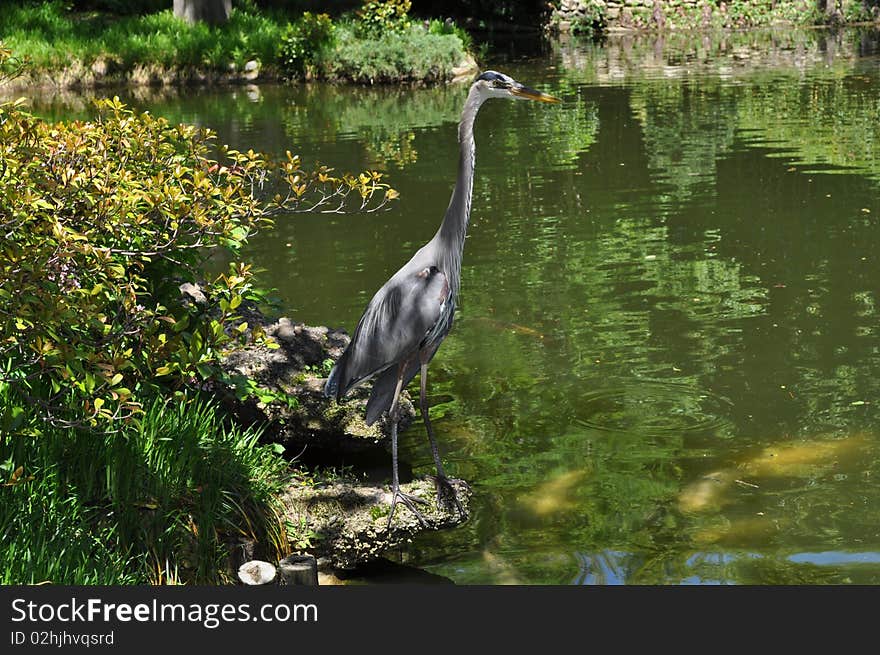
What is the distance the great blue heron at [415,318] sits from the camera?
601 centimetres

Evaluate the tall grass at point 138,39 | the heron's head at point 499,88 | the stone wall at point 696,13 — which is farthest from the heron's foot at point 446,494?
the stone wall at point 696,13

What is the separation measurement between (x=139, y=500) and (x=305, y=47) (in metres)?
21.8

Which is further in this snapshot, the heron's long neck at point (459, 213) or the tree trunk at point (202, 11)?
the tree trunk at point (202, 11)

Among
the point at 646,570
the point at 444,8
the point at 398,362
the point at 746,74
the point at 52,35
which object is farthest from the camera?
the point at 444,8

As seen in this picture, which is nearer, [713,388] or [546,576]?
[546,576]

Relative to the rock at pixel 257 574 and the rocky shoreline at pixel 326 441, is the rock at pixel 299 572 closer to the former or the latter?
the rock at pixel 257 574

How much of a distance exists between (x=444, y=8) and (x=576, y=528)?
3262cm

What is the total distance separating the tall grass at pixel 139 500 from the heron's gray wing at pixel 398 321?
0.76 m

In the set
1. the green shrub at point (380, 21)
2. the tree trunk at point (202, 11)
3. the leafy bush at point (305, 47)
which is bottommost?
the leafy bush at point (305, 47)

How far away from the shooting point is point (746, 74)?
2409 centimetres

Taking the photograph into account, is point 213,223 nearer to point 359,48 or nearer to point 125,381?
point 125,381

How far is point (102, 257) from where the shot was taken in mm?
4734

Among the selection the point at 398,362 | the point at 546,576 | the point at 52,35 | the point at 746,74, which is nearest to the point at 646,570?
the point at 546,576

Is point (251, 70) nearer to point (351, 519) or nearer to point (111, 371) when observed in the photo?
point (351, 519)
